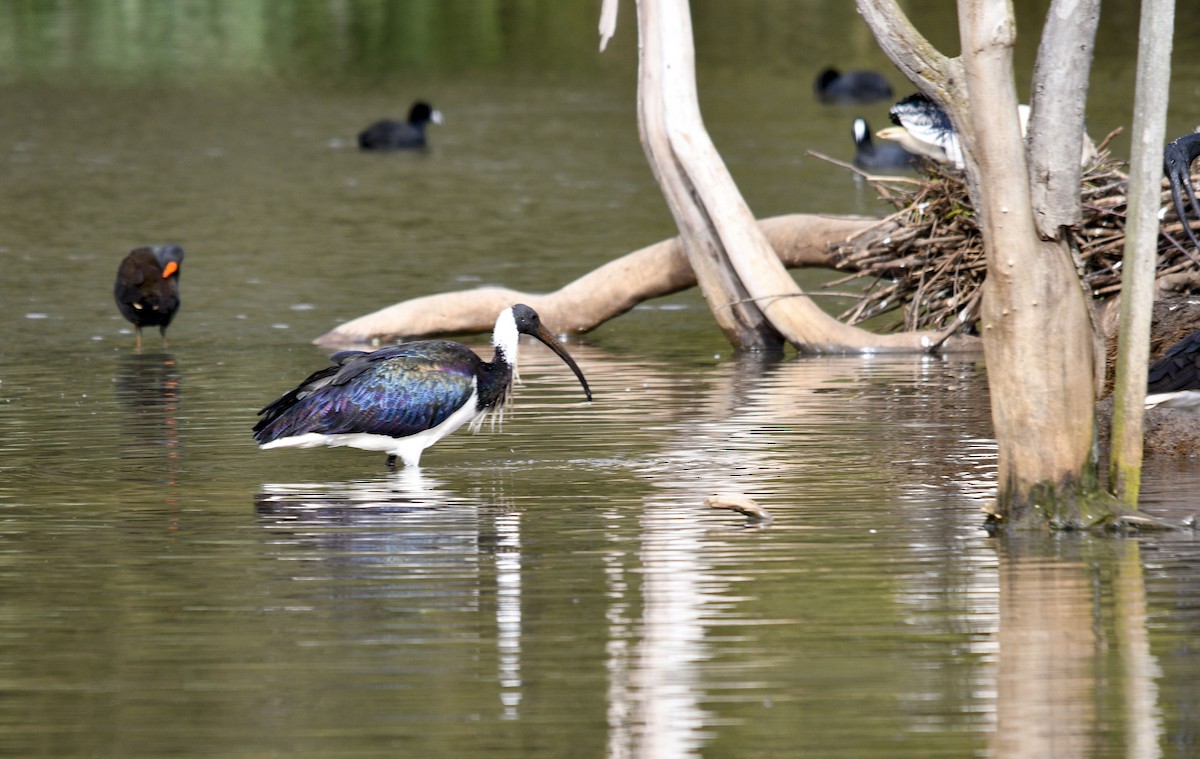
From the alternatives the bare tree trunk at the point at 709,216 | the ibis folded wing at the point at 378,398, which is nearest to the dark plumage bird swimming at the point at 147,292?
the bare tree trunk at the point at 709,216

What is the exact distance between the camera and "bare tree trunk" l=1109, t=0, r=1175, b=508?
9.11 m

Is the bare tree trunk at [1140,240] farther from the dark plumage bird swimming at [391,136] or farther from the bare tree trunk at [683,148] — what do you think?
the dark plumage bird swimming at [391,136]

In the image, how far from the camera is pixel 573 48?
5097cm

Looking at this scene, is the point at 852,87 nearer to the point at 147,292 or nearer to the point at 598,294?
the point at 598,294

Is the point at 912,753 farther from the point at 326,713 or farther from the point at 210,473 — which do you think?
the point at 210,473

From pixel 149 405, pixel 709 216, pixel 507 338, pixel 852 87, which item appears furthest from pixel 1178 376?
pixel 852 87

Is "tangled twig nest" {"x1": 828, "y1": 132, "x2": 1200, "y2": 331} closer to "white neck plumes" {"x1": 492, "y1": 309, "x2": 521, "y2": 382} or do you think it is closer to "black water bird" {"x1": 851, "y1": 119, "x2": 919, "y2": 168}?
"white neck plumes" {"x1": 492, "y1": 309, "x2": 521, "y2": 382}

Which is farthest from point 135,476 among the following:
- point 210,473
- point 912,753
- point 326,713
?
point 912,753

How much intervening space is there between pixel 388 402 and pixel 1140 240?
4.14 metres

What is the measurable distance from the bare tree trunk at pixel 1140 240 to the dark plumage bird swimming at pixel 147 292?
10026 mm

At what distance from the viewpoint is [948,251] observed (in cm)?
1667

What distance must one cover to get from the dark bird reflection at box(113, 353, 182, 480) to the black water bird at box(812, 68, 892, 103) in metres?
23.8

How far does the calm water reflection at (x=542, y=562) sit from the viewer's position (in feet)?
23.4

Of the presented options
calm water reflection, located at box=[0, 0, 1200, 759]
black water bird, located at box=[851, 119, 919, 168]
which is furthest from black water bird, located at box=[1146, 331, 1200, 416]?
black water bird, located at box=[851, 119, 919, 168]
